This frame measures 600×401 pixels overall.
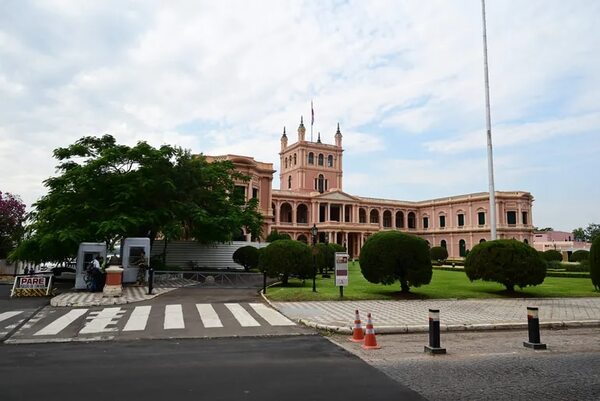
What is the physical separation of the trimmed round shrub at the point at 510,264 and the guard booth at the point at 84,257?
53.0ft

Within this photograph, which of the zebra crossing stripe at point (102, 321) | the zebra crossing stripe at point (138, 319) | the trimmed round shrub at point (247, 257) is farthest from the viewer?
the trimmed round shrub at point (247, 257)

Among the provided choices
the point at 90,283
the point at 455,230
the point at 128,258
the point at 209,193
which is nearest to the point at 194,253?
the point at 209,193

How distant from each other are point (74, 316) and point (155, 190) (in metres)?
13.9

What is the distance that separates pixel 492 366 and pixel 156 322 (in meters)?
7.90

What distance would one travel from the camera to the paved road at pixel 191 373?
18.5ft

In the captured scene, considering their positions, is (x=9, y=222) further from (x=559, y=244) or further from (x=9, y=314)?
(x=559, y=244)

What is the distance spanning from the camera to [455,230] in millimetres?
78625

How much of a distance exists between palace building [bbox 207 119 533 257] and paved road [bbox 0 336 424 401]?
57.6 metres

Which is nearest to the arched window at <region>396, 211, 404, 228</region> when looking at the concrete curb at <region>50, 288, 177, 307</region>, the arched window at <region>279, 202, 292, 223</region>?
the arched window at <region>279, 202, 292, 223</region>

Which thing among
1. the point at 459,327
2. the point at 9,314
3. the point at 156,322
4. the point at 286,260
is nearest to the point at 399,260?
the point at 286,260

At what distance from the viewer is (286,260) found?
20.0m

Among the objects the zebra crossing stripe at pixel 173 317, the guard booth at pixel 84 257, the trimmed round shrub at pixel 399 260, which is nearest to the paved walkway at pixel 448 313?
the trimmed round shrub at pixel 399 260

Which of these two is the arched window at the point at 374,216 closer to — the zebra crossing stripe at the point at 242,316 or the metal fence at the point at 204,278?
the metal fence at the point at 204,278

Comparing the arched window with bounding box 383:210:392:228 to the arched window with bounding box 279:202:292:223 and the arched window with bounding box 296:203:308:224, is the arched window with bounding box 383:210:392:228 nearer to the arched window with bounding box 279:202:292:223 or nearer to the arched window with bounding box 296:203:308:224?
the arched window with bounding box 296:203:308:224
